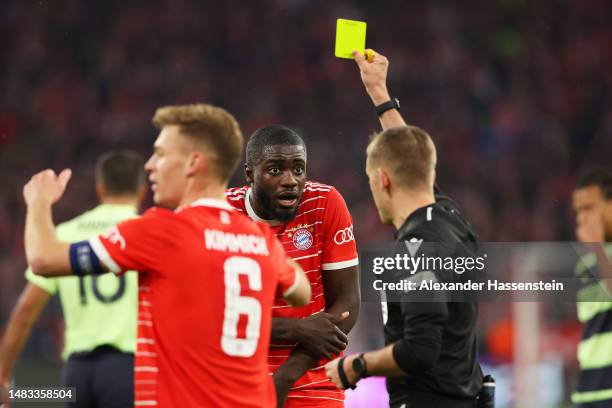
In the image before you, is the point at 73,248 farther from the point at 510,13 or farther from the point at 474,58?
the point at 510,13

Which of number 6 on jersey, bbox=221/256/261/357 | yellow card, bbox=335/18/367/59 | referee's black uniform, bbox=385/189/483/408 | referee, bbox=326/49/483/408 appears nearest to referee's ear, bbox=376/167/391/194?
referee, bbox=326/49/483/408

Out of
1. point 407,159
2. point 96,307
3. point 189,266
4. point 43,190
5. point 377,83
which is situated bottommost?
point 189,266

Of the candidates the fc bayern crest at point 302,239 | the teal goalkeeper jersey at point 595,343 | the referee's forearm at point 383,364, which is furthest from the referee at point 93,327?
the teal goalkeeper jersey at point 595,343

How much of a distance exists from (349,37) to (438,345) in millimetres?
1925

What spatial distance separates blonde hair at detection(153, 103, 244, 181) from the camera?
3502 millimetres

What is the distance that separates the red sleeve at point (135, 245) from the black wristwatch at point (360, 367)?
967 mm

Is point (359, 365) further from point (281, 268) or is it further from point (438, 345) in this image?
point (281, 268)

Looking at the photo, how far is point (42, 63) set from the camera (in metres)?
18.4

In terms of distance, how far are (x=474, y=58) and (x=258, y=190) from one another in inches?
596

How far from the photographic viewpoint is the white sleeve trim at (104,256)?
327cm

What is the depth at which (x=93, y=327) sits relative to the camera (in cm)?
541

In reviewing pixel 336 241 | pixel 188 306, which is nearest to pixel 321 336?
pixel 336 241

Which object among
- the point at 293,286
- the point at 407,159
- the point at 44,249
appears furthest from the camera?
the point at 407,159

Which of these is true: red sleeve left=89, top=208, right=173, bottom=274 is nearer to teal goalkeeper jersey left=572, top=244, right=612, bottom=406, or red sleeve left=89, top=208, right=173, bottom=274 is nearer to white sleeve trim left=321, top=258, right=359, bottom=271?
white sleeve trim left=321, top=258, right=359, bottom=271
